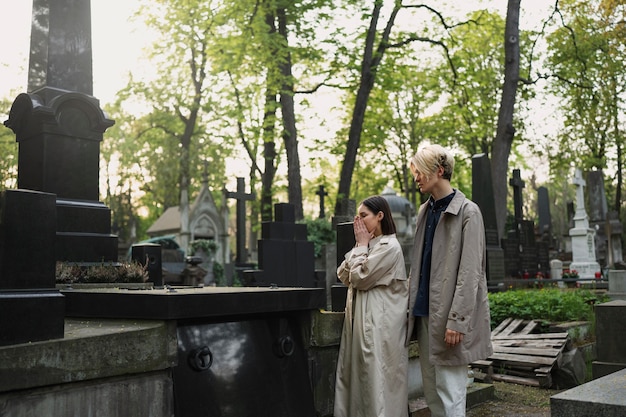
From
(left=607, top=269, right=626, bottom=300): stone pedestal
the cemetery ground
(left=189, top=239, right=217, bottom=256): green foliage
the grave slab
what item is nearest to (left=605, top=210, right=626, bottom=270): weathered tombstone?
(left=607, top=269, right=626, bottom=300): stone pedestal

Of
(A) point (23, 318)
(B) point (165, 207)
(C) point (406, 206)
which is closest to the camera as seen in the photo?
(A) point (23, 318)

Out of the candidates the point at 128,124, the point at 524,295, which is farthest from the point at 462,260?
the point at 128,124

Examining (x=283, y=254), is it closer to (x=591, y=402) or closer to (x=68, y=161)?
(x=68, y=161)

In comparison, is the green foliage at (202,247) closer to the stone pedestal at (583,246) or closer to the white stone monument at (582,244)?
the white stone monument at (582,244)

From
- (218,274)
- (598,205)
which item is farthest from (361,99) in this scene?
(598,205)

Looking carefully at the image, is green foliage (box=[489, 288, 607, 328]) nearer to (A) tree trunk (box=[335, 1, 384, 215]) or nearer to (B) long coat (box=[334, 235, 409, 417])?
(B) long coat (box=[334, 235, 409, 417])

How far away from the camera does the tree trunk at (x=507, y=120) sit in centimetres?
1619

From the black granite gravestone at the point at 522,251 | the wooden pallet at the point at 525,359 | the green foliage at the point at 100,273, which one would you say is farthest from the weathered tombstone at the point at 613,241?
the green foliage at the point at 100,273

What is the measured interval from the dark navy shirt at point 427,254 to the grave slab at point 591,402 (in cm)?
97

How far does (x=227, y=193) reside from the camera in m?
19.0

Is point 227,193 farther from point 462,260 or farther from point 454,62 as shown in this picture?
point 462,260

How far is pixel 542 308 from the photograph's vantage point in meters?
9.33

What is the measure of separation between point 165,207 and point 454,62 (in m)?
26.6

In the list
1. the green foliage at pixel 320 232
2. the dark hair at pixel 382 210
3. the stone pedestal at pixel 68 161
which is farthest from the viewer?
the green foliage at pixel 320 232
